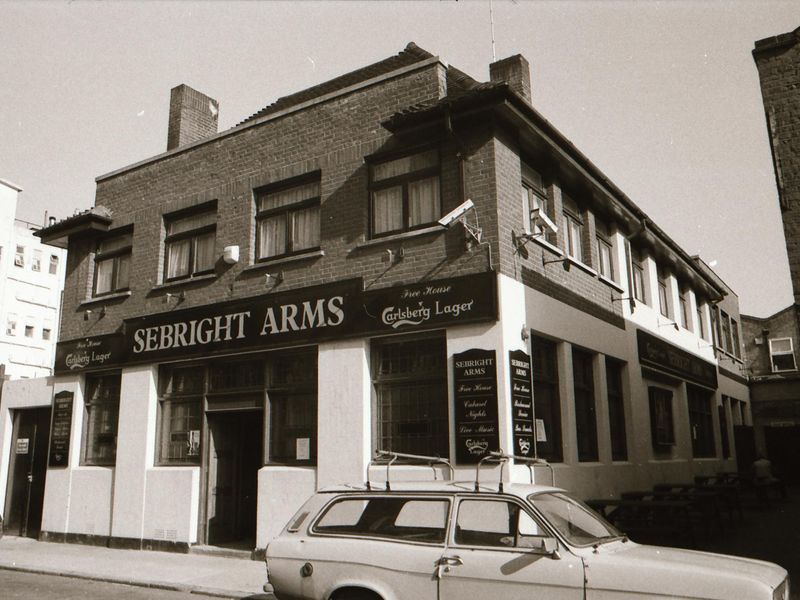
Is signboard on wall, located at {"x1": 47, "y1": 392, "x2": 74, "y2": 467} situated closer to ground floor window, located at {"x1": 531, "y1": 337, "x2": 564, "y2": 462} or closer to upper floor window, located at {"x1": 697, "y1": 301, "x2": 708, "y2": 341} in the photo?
ground floor window, located at {"x1": 531, "y1": 337, "x2": 564, "y2": 462}

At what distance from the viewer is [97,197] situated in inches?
671

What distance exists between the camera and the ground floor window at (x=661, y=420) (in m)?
16.7

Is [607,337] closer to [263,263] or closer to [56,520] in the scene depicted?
[263,263]

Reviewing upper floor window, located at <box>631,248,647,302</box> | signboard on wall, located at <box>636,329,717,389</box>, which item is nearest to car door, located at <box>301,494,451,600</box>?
signboard on wall, located at <box>636,329,717,389</box>

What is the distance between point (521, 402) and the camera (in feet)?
34.6

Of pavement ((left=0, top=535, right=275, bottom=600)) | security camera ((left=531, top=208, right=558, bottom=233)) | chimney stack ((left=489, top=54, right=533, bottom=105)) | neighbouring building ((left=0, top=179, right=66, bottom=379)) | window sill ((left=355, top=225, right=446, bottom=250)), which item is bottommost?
pavement ((left=0, top=535, right=275, bottom=600))

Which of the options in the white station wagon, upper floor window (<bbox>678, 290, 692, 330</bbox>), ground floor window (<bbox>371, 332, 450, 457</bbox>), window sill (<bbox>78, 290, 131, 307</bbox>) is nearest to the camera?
the white station wagon

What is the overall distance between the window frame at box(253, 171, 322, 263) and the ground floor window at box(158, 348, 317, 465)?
1919 millimetres

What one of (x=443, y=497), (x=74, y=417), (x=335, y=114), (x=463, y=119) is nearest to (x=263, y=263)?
(x=335, y=114)

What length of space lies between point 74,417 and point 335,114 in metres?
8.68

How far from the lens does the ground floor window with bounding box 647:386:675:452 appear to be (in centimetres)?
1672

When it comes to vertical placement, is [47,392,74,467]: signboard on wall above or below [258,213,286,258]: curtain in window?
below

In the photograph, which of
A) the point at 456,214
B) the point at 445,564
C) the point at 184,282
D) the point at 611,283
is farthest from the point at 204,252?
the point at 445,564

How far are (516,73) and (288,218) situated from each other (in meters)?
5.21
